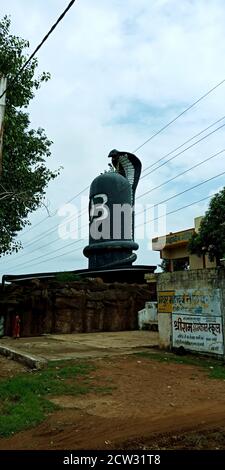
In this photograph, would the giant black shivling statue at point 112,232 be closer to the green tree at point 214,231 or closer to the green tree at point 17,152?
the green tree at point 214,231

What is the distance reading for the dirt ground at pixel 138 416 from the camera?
16.3ft

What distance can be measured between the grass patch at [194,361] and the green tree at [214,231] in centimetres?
1473

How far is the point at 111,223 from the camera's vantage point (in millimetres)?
29406

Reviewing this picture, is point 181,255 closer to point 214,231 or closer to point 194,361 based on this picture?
point 214,231

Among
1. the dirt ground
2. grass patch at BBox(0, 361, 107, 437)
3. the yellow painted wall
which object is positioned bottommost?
the dirt ground

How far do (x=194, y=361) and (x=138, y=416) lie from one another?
17.4 feet

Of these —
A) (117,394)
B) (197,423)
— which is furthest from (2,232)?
(197,423)

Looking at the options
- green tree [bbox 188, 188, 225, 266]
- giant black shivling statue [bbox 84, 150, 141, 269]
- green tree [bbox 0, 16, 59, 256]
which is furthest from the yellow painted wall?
green tree [bbox 0, 16, 59, 256]

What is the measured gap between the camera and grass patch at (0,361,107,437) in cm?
584

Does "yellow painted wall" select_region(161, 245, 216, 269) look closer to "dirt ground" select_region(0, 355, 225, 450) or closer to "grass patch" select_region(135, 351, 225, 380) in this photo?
"grass patch" select_region(135, 351, 225, 380)

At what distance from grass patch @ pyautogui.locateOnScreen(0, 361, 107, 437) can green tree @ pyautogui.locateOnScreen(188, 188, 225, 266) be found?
57.3ft

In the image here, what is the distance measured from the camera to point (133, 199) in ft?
105

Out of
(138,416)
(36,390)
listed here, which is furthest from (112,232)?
(138,416)

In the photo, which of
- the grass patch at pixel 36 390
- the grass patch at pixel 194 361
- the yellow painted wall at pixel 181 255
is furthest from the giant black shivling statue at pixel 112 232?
the grass patch at pixel 36 390
